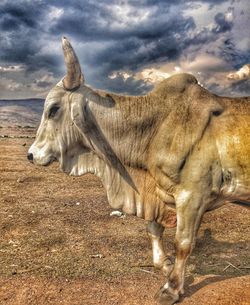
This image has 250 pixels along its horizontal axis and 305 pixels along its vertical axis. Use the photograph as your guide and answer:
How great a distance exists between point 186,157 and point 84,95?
5.04ft

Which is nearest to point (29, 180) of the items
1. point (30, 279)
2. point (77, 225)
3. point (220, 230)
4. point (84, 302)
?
point (77, 225)

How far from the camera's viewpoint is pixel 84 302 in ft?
17.8

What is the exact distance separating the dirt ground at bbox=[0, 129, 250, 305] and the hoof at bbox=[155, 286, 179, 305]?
119mm

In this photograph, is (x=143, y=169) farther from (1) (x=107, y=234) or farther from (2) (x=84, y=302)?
(1) (x=107, y=234)

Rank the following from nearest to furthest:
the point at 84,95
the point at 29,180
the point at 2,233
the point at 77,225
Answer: the point at 84,95 → the point at 2,233 → the point at 77,225 → the point at 29,180

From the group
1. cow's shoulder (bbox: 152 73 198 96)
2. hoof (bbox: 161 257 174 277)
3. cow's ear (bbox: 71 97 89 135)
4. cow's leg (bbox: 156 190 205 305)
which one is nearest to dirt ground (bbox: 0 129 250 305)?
hoof (bbox: 161 257 174 277)

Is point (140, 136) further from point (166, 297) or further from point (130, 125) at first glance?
point (166, 297)

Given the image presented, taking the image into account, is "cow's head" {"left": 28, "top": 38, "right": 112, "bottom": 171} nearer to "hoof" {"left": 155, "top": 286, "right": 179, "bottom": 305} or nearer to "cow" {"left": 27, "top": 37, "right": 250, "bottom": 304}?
"cow" {"left": 27, "top": 37, "right": 250, "bottom": 304}

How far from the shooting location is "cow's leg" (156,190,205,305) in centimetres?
525

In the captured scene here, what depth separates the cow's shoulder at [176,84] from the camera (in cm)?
573

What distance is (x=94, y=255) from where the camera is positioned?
7148mm

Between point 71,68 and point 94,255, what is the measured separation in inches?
124

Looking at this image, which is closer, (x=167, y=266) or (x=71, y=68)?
(x=71, y=68)

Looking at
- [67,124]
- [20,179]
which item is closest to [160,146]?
[67,124]
